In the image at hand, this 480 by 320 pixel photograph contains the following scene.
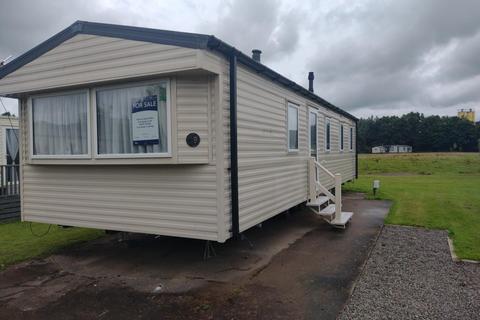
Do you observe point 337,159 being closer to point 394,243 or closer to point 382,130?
point 394,243

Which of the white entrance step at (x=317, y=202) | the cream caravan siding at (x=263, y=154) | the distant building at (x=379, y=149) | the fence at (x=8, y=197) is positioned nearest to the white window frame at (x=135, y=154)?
the cream caravan siding at (x=263, y=154)

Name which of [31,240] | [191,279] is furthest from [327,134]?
[31,240]

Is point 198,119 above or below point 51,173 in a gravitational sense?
above

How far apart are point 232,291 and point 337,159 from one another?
8.81 metres

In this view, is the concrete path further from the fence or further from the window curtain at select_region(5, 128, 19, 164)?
the window curtain at select_region(5, 128, 19, 164)

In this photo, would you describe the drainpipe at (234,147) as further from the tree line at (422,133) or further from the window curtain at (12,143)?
the tree line at (422,133)

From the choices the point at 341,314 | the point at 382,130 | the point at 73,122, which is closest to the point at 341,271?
the point at 341,314

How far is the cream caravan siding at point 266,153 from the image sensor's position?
5324 mm

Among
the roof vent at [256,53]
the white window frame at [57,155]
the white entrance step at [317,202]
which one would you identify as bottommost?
the white entrance step at [317,202]

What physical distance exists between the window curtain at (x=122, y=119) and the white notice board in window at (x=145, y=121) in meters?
0.05

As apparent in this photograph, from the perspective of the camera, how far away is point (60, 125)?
18.6 feet

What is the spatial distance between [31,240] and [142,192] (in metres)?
3.30

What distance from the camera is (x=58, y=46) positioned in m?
5.55

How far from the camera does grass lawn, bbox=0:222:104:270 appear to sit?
5.90 m
